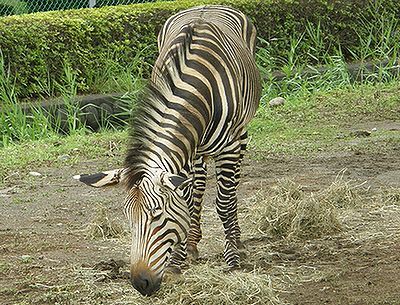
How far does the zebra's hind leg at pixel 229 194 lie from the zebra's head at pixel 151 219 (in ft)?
3.88

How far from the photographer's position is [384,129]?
1114 cm

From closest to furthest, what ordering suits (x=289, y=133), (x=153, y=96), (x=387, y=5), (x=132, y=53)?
(x=153, y=96), (x=289, y=133), (x=132, y=53), (x=387, y=5)

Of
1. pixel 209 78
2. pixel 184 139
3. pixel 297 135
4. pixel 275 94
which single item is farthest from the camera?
pixel 275 94

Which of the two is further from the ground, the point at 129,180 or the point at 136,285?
the point at 129,180

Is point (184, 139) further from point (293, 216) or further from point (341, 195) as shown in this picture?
point (341, 195)

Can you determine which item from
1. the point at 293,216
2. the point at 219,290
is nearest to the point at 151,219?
the point at 219,290

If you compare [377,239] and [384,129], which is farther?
[384,129]

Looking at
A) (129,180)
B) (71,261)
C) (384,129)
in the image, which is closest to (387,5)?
(384,129)

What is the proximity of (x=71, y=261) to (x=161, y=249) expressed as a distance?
1.80 metres

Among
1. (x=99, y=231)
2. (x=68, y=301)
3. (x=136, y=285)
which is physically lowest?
(x=99, y=231)

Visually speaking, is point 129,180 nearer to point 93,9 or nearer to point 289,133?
point 289,133

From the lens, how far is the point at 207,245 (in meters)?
7.23

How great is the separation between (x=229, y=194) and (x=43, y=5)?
312 inches

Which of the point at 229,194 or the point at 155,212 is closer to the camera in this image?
the point at 155,212
